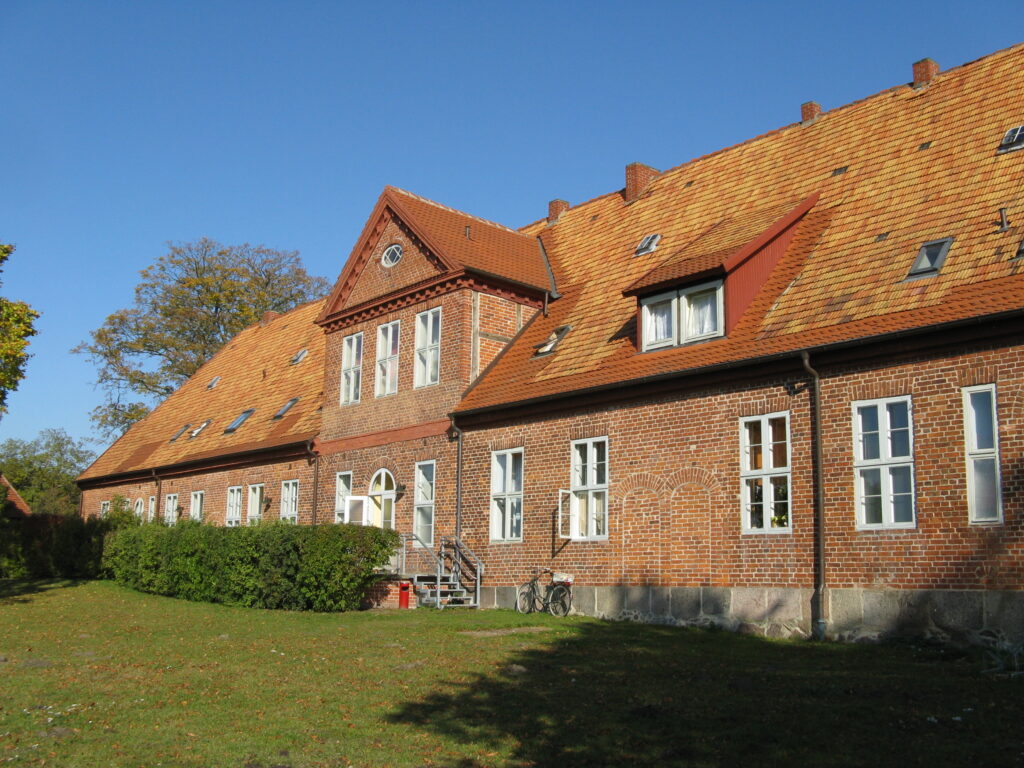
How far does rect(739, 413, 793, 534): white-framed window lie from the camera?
16.2m

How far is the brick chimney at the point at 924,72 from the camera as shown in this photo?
2125 cm

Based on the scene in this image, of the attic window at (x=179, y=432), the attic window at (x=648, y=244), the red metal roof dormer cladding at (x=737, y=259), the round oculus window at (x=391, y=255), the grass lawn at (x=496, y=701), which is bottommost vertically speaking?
the grass lawn at (x=496, y=701)

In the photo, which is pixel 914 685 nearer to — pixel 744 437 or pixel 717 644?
pixel 717 644

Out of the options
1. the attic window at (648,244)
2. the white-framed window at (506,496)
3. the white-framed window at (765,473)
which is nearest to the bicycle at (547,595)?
the white-framed window at (506,496)

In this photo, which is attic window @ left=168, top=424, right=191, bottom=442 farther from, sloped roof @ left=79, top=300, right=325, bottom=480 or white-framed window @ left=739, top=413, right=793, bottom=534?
white-framed window @ left=739, top=413, right=793, bottom=534

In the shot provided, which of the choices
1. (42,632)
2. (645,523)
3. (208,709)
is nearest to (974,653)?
(645,523)

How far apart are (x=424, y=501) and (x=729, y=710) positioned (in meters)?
14.1

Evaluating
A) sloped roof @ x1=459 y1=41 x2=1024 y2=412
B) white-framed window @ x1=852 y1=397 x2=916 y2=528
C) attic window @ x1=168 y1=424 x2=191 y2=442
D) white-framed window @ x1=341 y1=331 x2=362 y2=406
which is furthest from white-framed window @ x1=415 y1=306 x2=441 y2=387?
attic window @ x1=168 y1=424 x2=191 y2=442

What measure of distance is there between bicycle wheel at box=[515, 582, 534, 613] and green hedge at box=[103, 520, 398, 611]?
293 cm

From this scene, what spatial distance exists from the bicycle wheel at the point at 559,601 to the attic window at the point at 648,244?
766 cm

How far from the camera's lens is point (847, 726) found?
9.27 m

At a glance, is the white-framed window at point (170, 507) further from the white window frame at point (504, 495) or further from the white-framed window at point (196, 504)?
the white window frame at point (504, 495)

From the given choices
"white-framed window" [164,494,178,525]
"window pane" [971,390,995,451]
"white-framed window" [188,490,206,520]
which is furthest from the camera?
"white-framed window" [164,494,178,525]

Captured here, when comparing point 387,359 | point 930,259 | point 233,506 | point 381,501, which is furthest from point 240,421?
point 930,259
